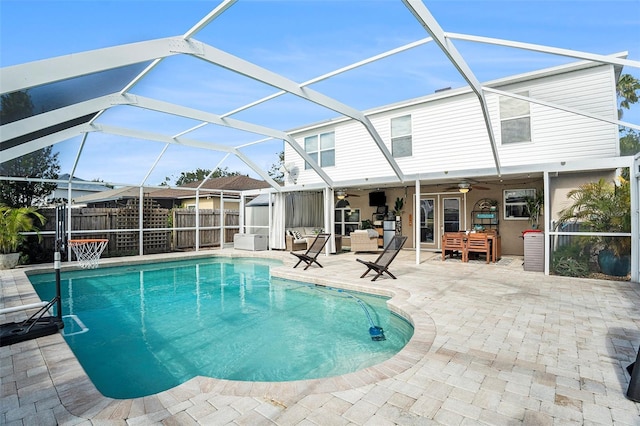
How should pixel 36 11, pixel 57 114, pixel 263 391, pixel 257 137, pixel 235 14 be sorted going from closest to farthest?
pixel 263 391 → pixel 36 11 → pixel 235 14 → pixel 57 114 → pixel 257 137

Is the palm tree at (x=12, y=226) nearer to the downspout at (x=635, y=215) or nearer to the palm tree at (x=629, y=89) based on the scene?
the downspout at (x=635, y=215)

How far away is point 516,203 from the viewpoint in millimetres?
11047

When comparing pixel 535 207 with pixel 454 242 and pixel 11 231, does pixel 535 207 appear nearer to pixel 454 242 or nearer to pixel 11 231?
pixel 454 242

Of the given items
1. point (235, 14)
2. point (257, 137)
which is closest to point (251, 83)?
point (235, 14)

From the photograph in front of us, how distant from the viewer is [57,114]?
572cm

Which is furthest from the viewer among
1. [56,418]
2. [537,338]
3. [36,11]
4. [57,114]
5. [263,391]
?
[57,114]

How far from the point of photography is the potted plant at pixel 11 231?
369 inches

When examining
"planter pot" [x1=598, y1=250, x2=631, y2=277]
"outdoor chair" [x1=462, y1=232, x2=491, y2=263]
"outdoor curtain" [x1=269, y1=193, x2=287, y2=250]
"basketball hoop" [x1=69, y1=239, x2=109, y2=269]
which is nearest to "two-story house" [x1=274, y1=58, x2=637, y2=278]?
"planter pot" [x1=598, y1=250, x2=631, y2=277]

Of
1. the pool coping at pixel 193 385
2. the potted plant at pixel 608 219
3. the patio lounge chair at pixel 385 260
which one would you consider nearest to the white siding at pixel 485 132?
the potted plant at pixel 608 219

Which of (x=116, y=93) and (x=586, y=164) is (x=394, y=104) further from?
(x=116, y=93)

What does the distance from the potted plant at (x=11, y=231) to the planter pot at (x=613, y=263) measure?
15.2 metres

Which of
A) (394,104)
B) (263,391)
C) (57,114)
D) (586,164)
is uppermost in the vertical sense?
(394,104)

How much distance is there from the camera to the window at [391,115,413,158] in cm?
1188

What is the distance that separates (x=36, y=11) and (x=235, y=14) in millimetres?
2663
